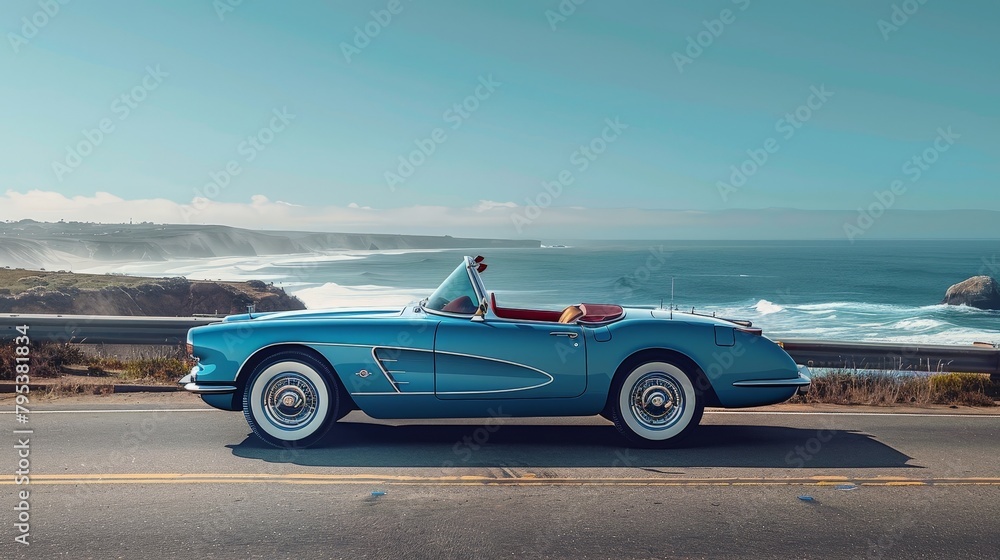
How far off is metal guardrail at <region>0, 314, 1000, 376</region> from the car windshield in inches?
157

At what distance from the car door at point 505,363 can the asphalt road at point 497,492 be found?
20.1 inches

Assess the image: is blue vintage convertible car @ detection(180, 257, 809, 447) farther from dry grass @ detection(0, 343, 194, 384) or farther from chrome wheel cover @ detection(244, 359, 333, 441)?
dry grass @ detection(0, 343, 194, 384)

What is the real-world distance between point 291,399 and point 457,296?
5.31 feet

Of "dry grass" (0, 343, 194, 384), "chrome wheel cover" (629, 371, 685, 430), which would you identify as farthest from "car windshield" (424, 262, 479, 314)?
"dry grass" (0, 343, 194, 384)

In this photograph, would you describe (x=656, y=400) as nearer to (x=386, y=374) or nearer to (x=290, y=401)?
(x=386, y=374)

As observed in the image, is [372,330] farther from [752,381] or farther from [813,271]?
[813,271]

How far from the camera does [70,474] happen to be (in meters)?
5.30

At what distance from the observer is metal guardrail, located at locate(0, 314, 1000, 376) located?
9539 millimetres

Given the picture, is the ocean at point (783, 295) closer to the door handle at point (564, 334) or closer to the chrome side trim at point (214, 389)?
the chrome side trim at point (214, 389)

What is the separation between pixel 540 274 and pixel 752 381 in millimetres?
87879

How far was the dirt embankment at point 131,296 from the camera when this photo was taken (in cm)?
3011

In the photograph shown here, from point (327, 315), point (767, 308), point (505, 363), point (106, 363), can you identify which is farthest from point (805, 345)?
point (767, 308)

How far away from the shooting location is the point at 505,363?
19.7 feet

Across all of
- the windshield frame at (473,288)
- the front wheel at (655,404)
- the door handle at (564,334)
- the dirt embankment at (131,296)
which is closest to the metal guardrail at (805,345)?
the front wheel at (655,404)
